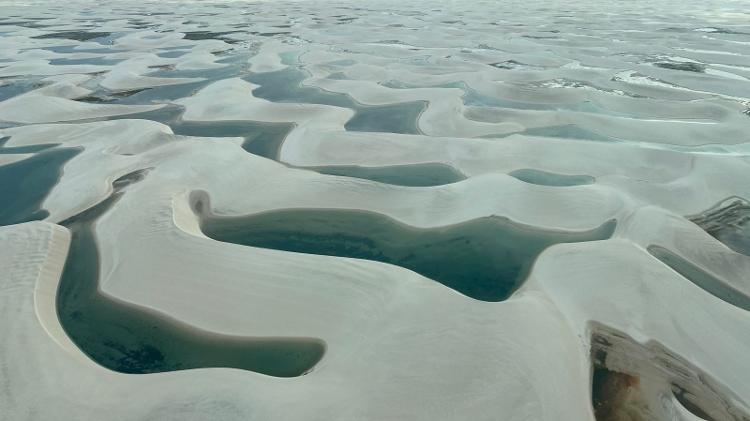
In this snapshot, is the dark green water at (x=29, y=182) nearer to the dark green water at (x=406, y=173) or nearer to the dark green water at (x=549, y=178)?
the dark green water at (x=406, y=173)

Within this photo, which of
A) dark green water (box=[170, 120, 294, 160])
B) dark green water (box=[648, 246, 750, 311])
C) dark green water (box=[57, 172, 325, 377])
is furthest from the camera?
dark green water (box=[170, 120, 294, 160])

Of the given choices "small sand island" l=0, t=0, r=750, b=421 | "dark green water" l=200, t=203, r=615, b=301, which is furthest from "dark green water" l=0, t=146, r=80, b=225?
"dark green water" l=200, t=203, r=615, b=301

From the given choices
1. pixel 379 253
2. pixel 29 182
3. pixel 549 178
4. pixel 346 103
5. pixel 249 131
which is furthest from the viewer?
pixel 346 103

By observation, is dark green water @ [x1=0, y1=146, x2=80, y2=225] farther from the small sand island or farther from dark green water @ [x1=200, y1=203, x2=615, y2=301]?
dark green water @ [x1=200, y1=203, x2=615, y2=301]

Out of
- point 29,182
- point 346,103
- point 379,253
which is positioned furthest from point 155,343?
point 346,103

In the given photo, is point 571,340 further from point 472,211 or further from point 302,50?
point 302,50

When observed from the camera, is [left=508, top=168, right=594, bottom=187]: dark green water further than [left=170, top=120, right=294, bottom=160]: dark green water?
No

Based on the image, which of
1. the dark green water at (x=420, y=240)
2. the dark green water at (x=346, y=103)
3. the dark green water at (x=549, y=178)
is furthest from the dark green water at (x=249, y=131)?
the dark green water at (x=549, y=178)

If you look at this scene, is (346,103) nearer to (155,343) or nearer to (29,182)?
(29,182)
